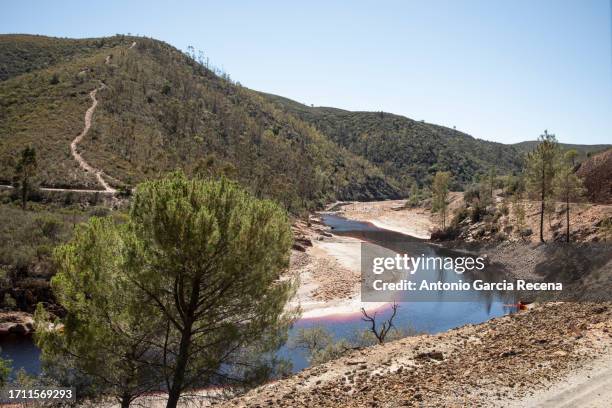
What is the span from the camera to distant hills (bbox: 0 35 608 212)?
72375 mm

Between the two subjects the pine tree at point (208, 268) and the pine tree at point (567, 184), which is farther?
the pine tree at point (567, 184)

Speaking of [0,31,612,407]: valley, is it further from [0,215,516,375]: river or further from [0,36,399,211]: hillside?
[0,36,399,211]: hillside

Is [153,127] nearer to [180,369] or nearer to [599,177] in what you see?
[599,177]

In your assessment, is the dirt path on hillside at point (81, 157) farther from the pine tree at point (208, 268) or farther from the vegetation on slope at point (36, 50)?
the pine tree at point (208, 268)

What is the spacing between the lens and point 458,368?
12219mm

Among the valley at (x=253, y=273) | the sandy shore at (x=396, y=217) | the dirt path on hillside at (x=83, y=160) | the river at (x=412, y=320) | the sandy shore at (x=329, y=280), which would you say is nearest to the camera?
the valley at (x=253, y=273)

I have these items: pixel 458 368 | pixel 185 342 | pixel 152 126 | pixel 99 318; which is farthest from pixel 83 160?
pixel 458 368

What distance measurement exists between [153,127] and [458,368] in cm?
9616

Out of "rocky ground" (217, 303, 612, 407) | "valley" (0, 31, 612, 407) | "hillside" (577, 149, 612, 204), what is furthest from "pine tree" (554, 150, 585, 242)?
"rocky ground" (217, 303, 612, 407)

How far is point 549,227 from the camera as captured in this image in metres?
56.3

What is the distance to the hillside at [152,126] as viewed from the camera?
72.2 m

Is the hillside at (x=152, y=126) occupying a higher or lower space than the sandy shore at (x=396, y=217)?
higher

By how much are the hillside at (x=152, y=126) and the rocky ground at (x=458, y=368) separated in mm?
25388

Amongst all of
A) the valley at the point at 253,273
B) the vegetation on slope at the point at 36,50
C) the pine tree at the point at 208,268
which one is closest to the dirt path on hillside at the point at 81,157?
the valley at the point at 253,273
